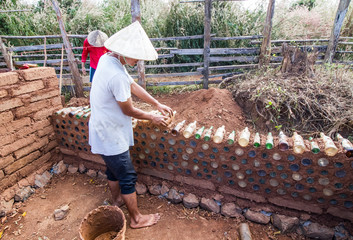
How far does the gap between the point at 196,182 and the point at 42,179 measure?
7.12 feet

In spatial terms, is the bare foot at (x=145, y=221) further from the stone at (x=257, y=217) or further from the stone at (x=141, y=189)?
the stone at (x=257, y=217)

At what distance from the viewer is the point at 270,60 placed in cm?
602

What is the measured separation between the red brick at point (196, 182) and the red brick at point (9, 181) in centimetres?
212

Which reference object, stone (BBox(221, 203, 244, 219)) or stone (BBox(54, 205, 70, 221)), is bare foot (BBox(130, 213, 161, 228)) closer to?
stone (BBox(221, 203, 244, 219))

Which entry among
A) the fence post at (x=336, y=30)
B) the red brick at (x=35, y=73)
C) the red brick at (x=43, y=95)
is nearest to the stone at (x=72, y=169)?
the red brick at (x=43, y=95)

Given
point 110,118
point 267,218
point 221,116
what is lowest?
point 267,218

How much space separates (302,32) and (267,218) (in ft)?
23.4

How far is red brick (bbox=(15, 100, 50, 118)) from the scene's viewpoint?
2658mm

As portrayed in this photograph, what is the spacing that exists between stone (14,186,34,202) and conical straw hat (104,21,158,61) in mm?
2315

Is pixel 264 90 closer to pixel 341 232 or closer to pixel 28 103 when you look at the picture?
pixel 341 232

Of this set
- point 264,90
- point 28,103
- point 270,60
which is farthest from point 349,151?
point 270,60

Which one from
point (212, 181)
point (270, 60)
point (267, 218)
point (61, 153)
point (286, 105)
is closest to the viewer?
point (267, 218)

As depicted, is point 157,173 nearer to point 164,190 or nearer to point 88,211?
point 164,190

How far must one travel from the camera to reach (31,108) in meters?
2.78
